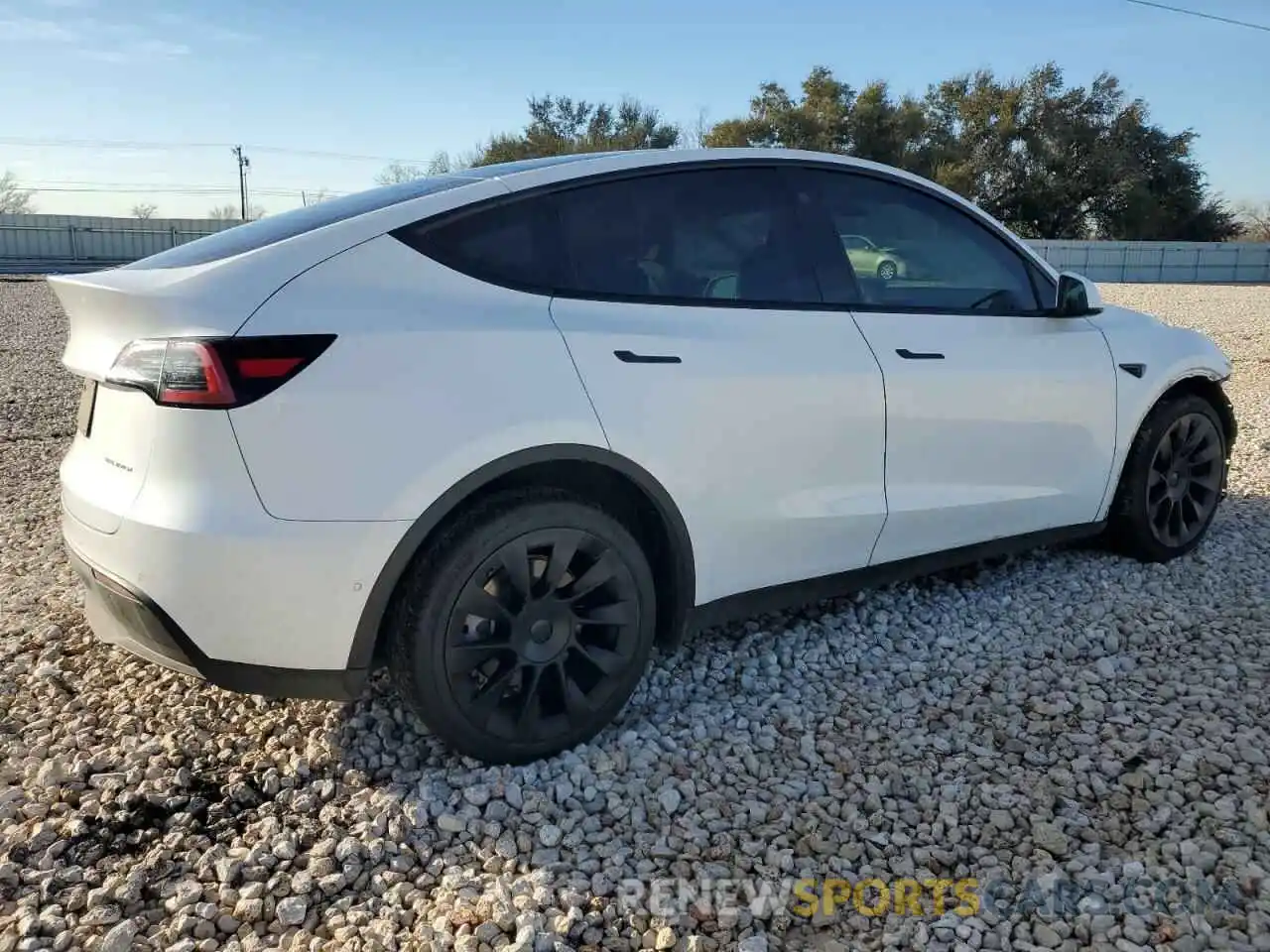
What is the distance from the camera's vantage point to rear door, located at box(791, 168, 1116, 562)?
11.6 ft

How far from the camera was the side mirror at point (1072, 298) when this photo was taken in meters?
4.04

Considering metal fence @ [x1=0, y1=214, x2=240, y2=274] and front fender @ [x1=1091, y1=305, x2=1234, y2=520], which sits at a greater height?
metal fence @ [x1=0, y1=214, x2=240, y2=274]

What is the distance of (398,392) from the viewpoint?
8.31 ft

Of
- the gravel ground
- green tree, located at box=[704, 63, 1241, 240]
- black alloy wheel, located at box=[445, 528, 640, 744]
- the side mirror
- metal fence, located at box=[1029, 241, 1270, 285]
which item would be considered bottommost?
the gravel ground

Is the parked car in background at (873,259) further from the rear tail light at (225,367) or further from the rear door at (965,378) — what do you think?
the rear tail light at (225,367)

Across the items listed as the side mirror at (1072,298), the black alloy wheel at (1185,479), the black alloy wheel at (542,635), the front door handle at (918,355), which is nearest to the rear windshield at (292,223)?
the black alloy wheel at (542,635)

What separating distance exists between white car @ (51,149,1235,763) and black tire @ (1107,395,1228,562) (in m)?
0.89

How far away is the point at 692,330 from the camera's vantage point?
304cm

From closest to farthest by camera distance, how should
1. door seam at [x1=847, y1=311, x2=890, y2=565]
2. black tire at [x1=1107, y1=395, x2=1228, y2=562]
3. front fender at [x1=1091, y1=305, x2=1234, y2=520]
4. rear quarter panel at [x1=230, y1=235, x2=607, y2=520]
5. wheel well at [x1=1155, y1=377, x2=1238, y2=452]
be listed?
rear quarter panel at [x1=230, y1=235, x2=607, y2=520], door seam at [x1=847, y1=311, x2=890, y2=565], front fender at [x1=1091, y1=305, x2=1234, y2=520], black tire at [x1=1107, y1=395, x2=1228, y2=562], wheel well at [x1=1155, y1=377, x2=1238, y2=452]

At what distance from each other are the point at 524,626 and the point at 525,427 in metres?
0.55

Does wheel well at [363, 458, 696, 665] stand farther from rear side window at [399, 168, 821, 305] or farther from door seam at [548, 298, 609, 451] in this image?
rear side window at [399, 168, 821, 305]

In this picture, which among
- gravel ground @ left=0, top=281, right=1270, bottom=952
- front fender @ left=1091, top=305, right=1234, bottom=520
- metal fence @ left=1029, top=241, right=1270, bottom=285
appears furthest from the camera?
metal fence @ left=1029, top=241, right=1270, bottom=285

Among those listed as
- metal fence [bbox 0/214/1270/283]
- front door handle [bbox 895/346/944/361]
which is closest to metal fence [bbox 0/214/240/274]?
metal fence [bbox 0/214/1270/283]

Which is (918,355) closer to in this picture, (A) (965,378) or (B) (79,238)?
(A) (965,378)
